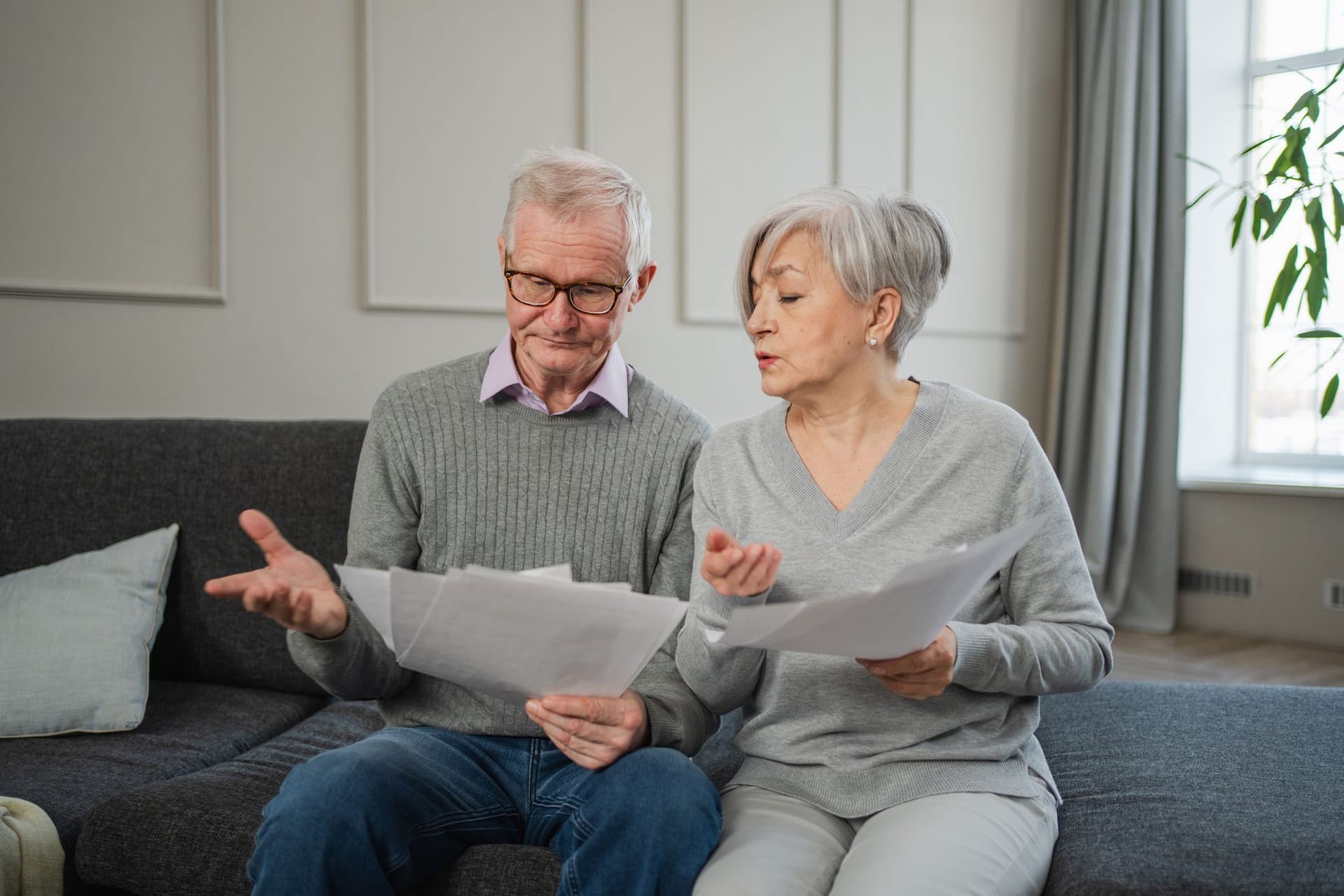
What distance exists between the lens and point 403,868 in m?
1.21

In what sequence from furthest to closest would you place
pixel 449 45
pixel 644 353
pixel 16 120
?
pixel 644 353 < pixel 449 45 < pixel 16 120

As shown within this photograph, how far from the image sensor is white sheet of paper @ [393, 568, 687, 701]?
98 centimetres

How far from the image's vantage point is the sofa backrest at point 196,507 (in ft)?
6.33

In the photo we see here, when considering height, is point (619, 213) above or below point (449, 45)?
below

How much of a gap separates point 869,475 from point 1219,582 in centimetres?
338

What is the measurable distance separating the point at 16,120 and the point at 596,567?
7.03ft

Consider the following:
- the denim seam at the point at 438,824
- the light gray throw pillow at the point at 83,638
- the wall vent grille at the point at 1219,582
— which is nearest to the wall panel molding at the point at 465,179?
the light gray throw pillow at the point at 83,638

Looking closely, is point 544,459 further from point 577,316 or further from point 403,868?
point 403,868

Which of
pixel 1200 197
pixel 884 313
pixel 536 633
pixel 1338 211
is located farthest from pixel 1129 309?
pixel 536 633

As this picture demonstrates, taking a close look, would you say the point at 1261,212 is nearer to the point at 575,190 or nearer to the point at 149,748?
the point at 575,190

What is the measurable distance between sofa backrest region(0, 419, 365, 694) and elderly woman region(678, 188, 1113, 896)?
0.85m

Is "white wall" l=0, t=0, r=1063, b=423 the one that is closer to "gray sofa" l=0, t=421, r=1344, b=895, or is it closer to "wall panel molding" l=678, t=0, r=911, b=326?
"wall panel molding" l=678, t=0, r=911, b=326

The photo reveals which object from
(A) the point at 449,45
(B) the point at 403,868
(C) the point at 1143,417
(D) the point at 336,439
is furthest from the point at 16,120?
(C) the point at 1143,417

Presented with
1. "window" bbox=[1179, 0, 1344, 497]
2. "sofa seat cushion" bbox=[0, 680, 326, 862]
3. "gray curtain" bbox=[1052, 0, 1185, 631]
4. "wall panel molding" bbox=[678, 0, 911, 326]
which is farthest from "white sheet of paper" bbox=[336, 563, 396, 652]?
"window" bbox=[1179, 0, 1344, 497]
